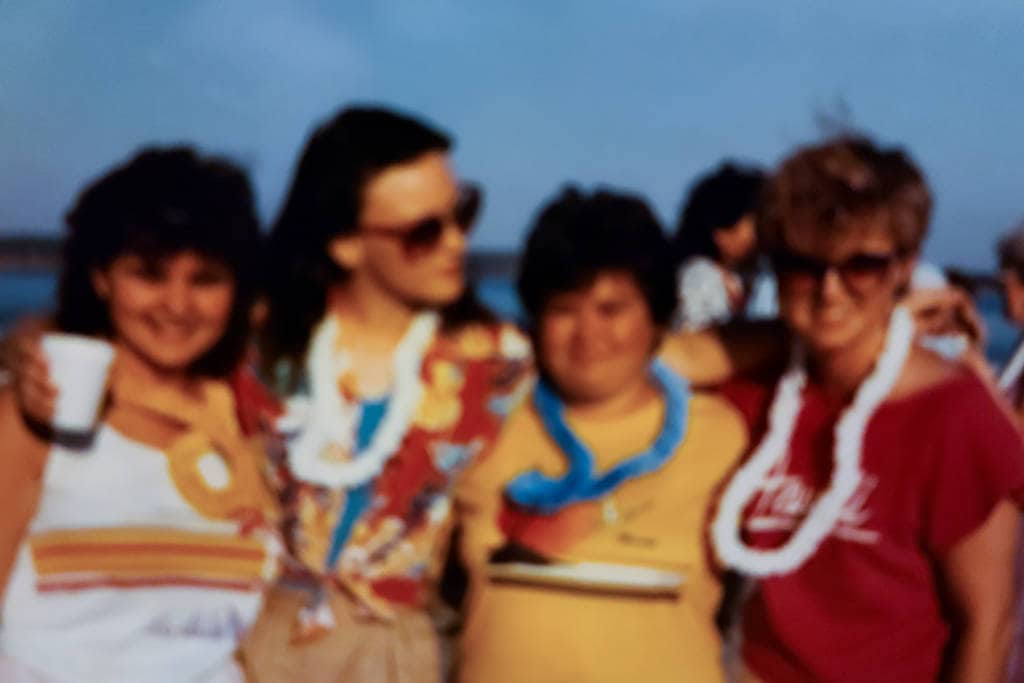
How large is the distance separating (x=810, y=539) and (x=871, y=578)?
0.12 m

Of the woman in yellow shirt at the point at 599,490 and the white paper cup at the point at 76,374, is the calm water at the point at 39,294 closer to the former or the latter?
the woman in yellow shirt at the point at 599,490

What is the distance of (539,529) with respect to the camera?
229 centimetres

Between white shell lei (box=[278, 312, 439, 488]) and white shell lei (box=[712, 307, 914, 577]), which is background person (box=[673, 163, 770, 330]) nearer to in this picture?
white shell lei (box=[712, 307, 914, 577])

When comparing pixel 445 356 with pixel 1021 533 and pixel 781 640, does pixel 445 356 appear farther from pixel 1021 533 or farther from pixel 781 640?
pixel 1021 533

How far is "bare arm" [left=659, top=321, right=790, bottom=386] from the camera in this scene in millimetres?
2398

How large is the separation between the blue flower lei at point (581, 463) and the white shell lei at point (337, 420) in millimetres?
241

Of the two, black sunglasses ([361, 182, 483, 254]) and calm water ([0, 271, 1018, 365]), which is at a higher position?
black sunglasses ([361, 182, 483, 254])

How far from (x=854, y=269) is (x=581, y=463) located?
0.59 metres

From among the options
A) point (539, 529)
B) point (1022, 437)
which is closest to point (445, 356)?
point (539, 529)

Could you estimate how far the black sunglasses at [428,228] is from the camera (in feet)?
7.57

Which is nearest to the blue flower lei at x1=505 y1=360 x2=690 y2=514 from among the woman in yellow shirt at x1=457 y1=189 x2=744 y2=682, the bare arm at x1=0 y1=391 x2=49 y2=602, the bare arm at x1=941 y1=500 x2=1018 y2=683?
the woman in yellow shirt at x1=457 y1=189 x2=744 y2=682

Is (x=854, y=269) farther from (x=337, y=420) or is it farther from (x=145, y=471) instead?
(x=145, y=471)

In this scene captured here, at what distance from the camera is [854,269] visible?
2119 mm

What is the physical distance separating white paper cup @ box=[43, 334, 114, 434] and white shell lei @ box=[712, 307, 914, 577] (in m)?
1.12
